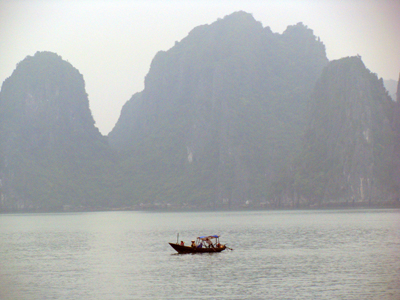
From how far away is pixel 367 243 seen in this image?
77938 millimetres

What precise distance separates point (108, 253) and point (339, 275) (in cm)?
3184

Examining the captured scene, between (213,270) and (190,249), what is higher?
(190,249)

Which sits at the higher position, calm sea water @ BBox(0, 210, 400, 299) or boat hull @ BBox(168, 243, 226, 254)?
boat hull @ BBox(168, 243, 226, 254)

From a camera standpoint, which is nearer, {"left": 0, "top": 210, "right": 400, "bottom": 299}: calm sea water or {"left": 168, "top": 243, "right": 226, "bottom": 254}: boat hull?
{"left": 0, "top": 210, "right": 400, "bottom": 299}: calm sea water

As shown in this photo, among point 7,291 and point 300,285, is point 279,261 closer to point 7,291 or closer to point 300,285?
point 300,285

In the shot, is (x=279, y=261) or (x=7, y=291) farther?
(x=279, y=261)

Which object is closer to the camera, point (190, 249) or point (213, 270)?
point (213, 270)

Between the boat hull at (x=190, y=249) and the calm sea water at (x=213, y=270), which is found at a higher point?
the boat hull at (x=190, y=249)

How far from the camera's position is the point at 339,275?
169ft

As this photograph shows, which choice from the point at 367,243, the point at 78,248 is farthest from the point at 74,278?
the point at 367,243

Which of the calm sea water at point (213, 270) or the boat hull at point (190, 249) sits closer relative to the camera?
the calm sea water at point (213, 270)

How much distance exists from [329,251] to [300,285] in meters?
23.6

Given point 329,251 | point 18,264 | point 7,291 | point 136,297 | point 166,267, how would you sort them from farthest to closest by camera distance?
point 329,251
point 18,264
point 166,267
point 7,291
point 136,297

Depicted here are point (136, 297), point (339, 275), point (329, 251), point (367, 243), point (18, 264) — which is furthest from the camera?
point (367, 243)
